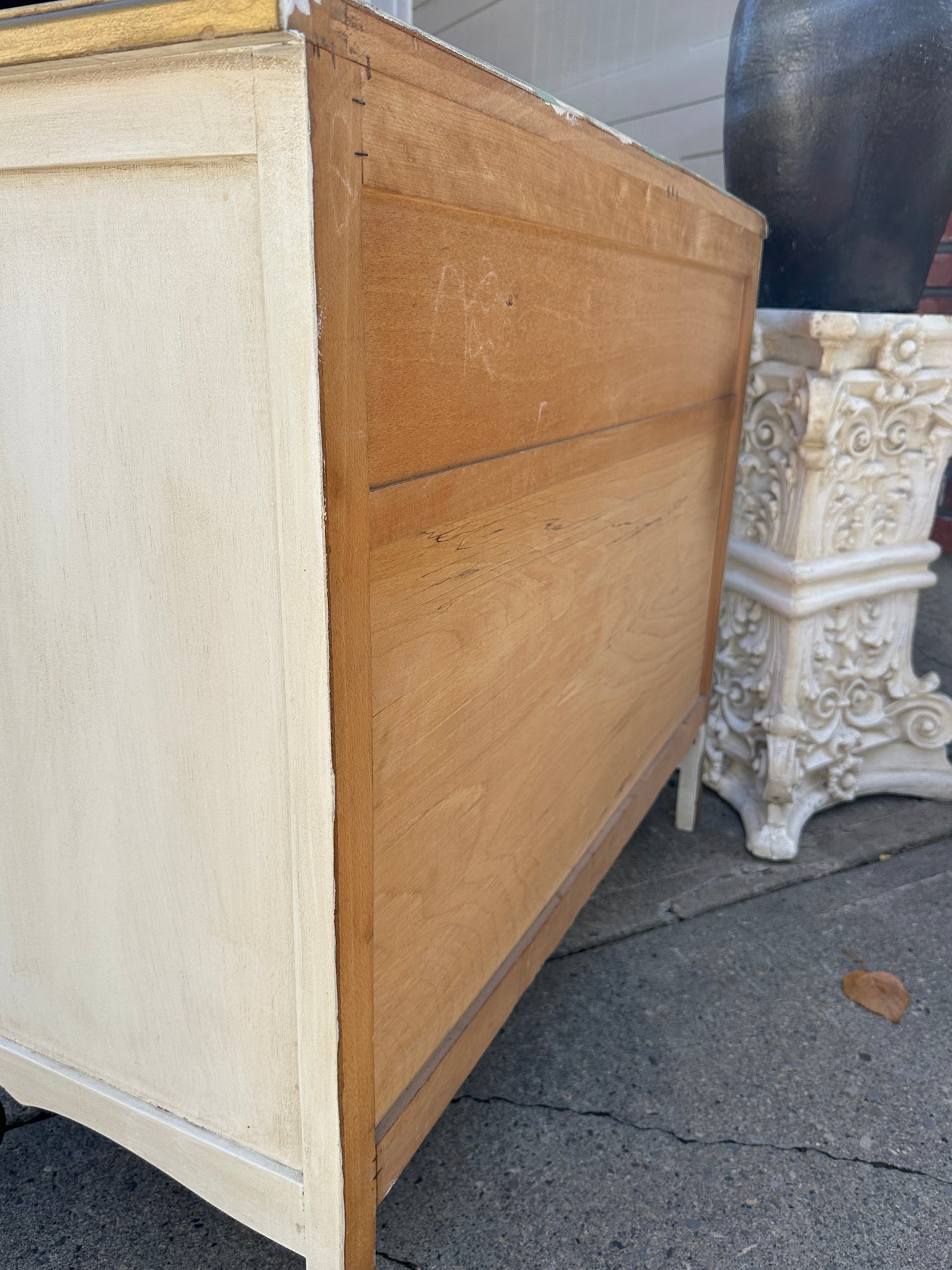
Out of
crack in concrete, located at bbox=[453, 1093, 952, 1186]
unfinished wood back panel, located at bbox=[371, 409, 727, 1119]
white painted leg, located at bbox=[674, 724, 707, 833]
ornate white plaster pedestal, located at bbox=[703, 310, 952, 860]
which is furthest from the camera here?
white painted leg, located at bbox=[674, 724, 707, 833]

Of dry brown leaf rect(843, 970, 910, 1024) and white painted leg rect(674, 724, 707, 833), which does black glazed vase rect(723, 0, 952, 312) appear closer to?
white painted leg rect(674, 724, 707, 833)

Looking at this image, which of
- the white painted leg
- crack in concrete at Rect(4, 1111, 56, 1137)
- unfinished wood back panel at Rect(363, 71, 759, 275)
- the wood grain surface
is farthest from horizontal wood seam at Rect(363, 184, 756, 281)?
crack in concrete at Rect(4, 1111, 56, 1137)

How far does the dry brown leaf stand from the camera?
4.73 feet

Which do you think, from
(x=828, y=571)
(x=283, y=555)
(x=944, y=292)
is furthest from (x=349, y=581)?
(x=944, y=292)

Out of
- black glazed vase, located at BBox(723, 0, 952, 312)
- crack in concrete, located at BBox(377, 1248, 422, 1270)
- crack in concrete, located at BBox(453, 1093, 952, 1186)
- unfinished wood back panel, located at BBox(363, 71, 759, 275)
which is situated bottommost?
crack in concrete, located at BBox(453, 1093, 952, 1186)

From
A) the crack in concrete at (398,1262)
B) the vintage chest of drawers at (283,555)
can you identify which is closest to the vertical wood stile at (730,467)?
the vintage chest of drawers at (283,555)

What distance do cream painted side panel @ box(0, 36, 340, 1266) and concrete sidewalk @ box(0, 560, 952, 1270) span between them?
33 centimetres

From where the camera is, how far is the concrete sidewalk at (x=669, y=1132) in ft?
3.45

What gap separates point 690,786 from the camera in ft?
6.22

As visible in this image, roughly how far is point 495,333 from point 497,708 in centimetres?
35

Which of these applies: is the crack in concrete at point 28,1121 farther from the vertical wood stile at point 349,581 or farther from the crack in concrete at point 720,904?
the crack in concrete at point 720,904

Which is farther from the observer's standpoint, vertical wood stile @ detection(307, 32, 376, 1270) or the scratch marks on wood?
the scratch marks on wood

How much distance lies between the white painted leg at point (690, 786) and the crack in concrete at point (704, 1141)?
2.53 feet

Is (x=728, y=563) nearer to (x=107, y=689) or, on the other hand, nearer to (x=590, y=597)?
(x=590, y=597)
